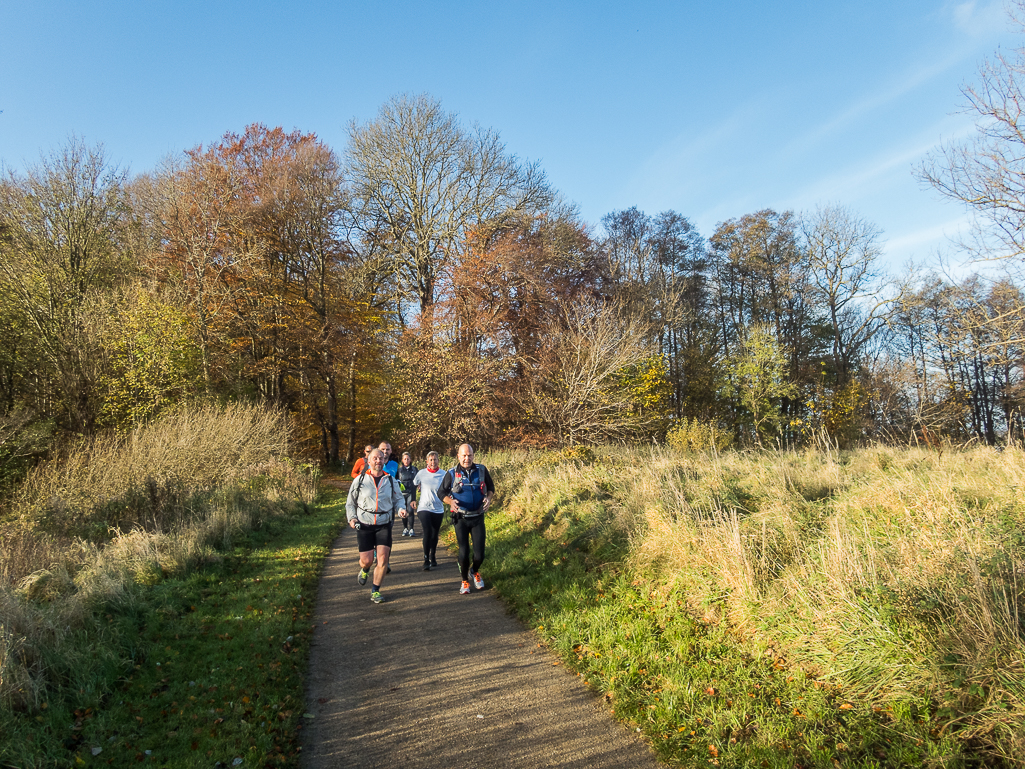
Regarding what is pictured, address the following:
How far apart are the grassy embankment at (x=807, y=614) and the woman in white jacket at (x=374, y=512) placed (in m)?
1.60

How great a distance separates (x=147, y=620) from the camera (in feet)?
17.9

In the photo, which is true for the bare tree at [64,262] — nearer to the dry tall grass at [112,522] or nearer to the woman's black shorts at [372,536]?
the dry tall grass at [112,522]

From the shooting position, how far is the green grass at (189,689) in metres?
3.48

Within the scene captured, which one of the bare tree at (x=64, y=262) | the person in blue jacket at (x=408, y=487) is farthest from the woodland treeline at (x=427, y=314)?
the person in blue jacket at (x=408, y=487)

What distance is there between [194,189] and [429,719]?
88.4 ft

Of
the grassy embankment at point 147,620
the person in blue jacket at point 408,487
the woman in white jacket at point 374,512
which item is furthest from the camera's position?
the person in blue jacket at point 408,487

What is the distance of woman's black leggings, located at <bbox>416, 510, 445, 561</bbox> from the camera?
314 inches

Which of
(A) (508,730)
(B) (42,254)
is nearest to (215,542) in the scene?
(A) (508,730)

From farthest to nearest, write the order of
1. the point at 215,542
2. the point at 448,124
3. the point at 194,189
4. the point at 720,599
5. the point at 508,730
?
1. the point at 448,124
2. the point at 194,189
3. the point at 215,542
4. the point at 720,599
5. the point at 508,730

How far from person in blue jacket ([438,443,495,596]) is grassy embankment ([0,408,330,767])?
1994 millimetres

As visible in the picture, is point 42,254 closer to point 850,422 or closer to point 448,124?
point 448,124

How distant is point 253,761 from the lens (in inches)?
135

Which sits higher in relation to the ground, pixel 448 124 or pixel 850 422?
pixel 448 124

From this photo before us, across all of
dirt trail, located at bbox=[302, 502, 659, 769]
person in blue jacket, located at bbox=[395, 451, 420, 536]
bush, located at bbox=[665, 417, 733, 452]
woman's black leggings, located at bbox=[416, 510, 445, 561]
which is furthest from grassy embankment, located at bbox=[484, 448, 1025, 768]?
bush, located at bbox=[665, 417, 733, 452]
